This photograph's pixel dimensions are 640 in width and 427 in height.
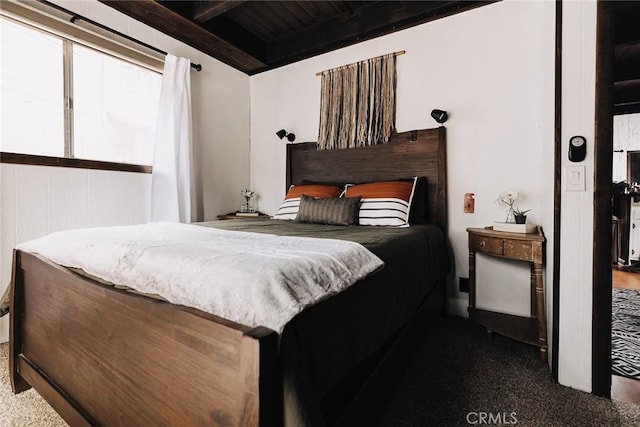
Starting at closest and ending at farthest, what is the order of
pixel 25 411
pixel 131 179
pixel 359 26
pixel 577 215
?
pixel 25 411, pixel 577 215, pixel 131 179, pixel 359 26

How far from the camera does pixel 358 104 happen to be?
291 cm

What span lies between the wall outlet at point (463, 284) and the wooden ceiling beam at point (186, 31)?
3083mm

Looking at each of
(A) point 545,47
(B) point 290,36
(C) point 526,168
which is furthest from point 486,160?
(B) point 290,36

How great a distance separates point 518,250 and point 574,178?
536mm

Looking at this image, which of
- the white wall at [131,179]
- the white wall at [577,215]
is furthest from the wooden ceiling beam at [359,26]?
the white wall at [577,215]

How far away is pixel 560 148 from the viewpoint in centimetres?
151

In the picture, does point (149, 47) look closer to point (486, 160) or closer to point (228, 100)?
point (228, 100)

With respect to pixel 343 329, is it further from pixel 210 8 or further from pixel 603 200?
pixel 210 8

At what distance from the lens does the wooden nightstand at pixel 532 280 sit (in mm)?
1732

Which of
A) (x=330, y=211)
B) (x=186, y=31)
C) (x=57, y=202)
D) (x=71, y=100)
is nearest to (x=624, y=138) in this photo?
(x=330, y=211)

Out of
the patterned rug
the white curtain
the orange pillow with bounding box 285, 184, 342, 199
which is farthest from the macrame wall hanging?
the patterned rug

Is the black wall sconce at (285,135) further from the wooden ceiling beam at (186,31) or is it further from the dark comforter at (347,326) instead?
the dark comforter at (347,326)

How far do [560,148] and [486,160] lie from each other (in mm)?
824

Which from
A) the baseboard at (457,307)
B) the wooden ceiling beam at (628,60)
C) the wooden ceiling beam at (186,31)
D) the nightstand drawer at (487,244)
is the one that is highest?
the wooden ceiling beam at (186,31)
